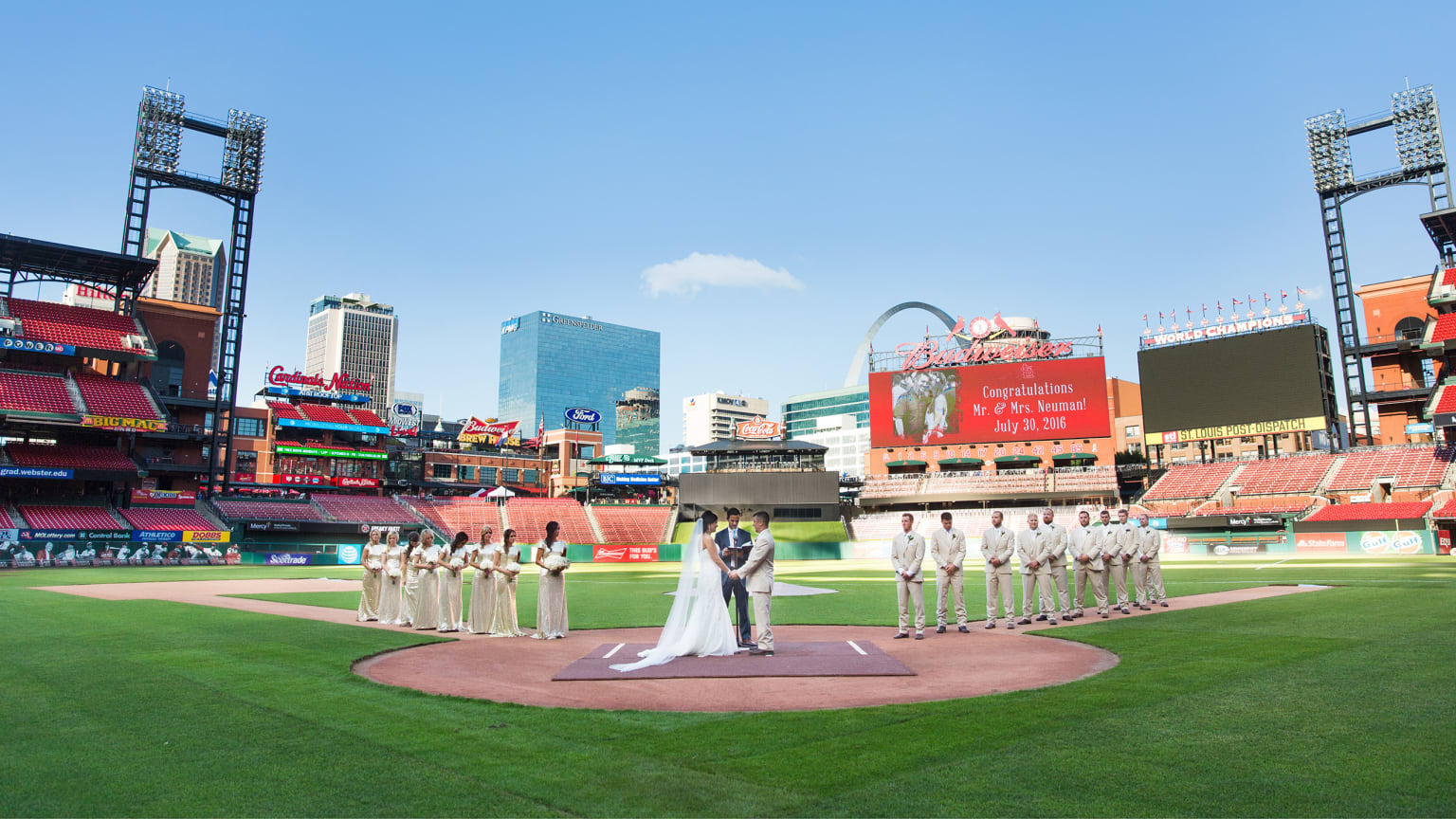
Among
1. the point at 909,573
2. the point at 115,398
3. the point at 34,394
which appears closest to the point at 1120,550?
the point at 909,573

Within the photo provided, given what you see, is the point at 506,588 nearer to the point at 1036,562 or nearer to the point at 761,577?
the point at 761,577

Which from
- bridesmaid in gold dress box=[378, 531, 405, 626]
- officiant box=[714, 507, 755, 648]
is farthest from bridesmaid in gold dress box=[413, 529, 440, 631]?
officiant box=[714, 507, 755, 648]

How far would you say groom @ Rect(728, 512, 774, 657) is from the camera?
496 inches

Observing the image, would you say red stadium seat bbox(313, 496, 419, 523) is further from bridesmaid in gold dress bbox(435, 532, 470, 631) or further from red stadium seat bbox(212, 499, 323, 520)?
bridesmaid in gold dress bbox(435, 532, 470, 631)

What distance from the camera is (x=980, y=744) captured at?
265 inches


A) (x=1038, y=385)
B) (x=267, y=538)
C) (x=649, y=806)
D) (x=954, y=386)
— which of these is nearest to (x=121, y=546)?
(x=267, y=538)

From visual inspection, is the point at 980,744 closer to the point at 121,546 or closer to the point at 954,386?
the point at 121,546

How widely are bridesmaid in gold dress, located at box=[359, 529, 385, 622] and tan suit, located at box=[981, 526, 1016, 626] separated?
12480 mm

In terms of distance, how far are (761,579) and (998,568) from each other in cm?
574

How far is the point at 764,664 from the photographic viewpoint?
11.5m

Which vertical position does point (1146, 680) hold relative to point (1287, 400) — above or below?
below

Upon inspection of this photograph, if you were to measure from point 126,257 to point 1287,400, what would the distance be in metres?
80.1

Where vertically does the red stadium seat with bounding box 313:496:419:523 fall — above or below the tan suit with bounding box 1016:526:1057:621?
above

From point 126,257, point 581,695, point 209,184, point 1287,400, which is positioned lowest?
point 581,695
